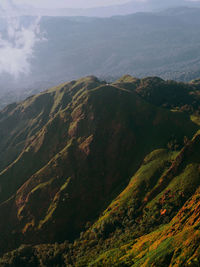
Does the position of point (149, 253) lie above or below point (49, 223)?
above

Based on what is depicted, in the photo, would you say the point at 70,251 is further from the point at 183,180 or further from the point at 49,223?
the point at 183,180

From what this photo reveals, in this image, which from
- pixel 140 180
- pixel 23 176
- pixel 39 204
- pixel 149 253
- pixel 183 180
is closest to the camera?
pixel 149 253

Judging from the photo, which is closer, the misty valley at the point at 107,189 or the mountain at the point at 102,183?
the misty valley at the point at 107,189

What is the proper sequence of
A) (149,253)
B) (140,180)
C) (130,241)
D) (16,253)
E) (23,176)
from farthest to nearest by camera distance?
(23,176), (140,180), (16,253), (130,241), (149,253)

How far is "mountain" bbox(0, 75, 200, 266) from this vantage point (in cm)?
8719

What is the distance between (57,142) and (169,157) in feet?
236

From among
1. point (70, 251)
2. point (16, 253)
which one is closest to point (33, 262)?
point (16, 253)

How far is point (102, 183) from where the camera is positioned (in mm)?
120688

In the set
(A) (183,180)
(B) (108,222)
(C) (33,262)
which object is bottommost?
(C) (33,262)

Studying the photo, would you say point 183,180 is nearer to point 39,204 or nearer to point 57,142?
point 39,204

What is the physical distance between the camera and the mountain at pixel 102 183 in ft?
286

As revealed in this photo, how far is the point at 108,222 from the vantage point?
9538 centimetres

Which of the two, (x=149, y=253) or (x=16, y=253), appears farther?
(x=16, y=253)

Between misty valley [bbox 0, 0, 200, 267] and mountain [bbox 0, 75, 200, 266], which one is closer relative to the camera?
misty valley [bbox 0, 0, 200, 267]
